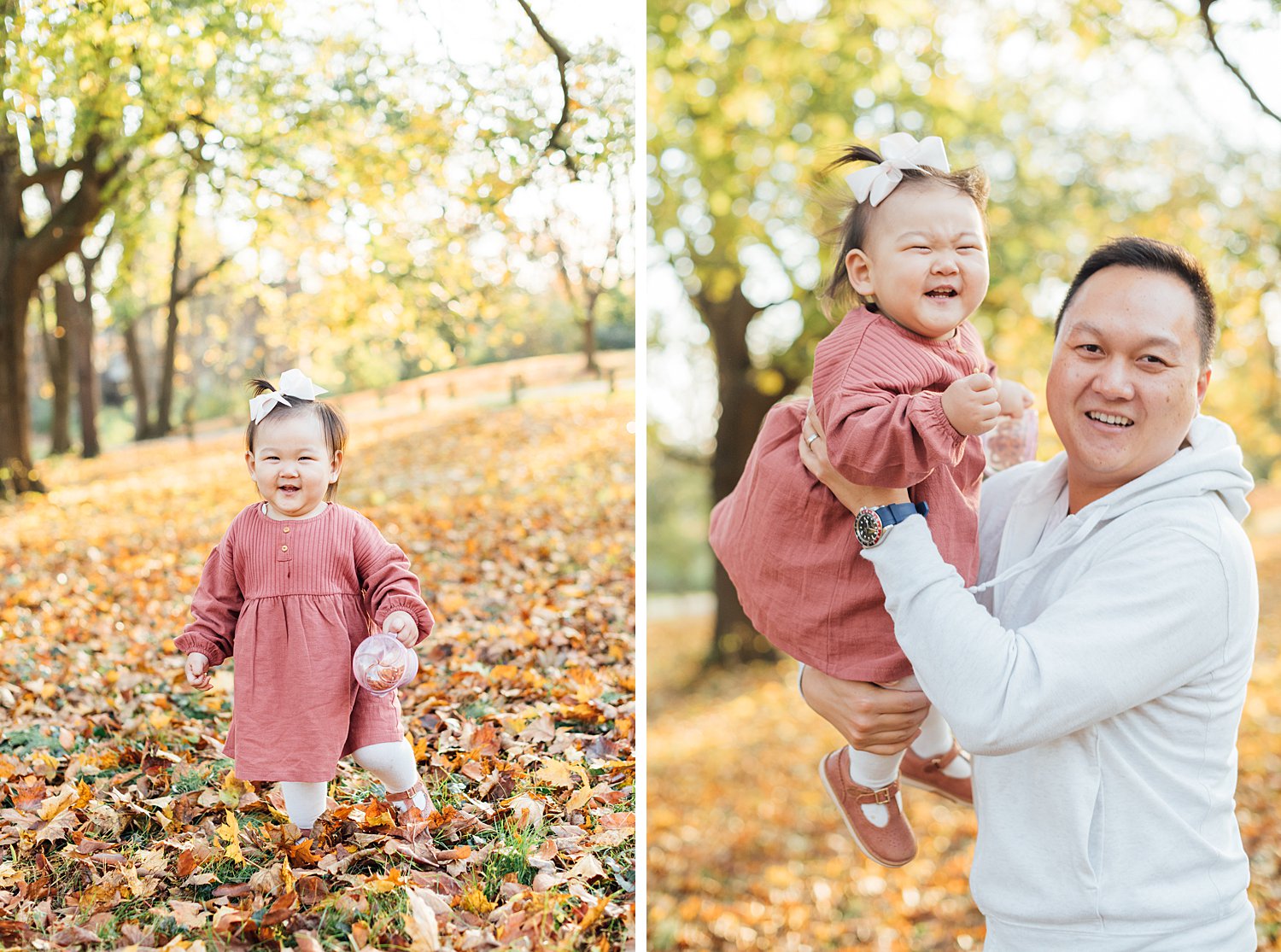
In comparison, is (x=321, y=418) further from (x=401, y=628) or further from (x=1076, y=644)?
(x=1076, y=644)

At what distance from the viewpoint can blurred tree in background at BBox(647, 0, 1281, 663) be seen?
886 centimetres

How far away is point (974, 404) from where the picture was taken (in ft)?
6.71

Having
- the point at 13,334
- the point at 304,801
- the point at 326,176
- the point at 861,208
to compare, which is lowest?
the point at 304,801

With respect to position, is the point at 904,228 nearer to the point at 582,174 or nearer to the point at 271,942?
the point at 271,942

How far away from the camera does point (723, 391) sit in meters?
10.8

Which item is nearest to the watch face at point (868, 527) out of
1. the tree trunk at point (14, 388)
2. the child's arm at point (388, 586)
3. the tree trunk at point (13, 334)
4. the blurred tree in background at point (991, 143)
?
the child's arm at point (388, 586)

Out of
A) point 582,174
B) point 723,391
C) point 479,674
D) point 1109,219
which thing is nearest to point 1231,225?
point 1109,219

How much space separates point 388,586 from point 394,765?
1.79 ft

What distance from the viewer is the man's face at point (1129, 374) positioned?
7.10 feet

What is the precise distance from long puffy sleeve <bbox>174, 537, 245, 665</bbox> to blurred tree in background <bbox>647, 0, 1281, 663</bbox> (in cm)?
680

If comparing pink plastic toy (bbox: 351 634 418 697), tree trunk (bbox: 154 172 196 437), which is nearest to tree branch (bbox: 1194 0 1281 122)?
pink plastic toy (bbox: 351 634 418 697)

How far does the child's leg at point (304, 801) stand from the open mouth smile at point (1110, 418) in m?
2.27

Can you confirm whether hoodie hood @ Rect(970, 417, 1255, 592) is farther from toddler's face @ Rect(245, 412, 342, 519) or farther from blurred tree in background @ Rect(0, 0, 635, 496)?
blurred tree in background @ Rect(0, 0, 635, 496)

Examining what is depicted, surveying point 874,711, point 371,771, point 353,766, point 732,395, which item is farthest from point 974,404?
point 732,395
